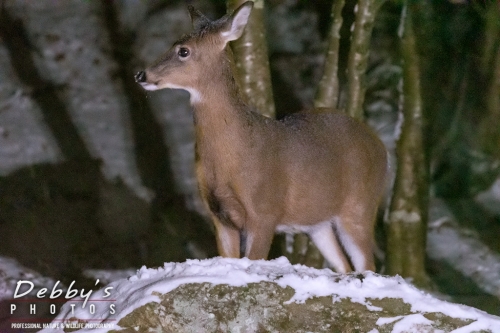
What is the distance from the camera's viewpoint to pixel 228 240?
655 centimetres

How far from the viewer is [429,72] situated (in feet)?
38.2

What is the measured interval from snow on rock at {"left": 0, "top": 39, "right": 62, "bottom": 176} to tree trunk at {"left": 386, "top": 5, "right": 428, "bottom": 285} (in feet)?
16.1

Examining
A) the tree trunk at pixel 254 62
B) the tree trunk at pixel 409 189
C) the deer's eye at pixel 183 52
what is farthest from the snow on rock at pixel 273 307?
the tree trunk at pixel 409 189

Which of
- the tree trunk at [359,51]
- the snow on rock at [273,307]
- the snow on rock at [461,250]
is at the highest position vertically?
the tree trunk at [359,51]

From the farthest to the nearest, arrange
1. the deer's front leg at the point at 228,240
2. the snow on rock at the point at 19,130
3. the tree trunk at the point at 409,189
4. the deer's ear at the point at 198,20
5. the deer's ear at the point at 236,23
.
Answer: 1. the snow on rock at the point at 19,130
2. the tree trunk at the point at 409,189
3. the deer's front leg at the point at 228,240
4. the deer's ear at the point at 198,20
5. the deer's ear at the point at 236,23

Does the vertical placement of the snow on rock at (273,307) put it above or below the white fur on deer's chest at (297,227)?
above

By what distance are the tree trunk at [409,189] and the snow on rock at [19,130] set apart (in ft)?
16.1

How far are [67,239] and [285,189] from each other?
4.47 meters

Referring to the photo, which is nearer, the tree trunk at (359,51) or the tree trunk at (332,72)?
the tree trunk at (359,51)

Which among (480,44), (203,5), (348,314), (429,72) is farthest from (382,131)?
(348,314)

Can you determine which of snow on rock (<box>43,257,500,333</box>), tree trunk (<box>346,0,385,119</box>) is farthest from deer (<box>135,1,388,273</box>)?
tree trunk (<box>346,0,385,119</box>)

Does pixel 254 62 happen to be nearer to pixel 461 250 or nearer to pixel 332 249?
pixel 332 249

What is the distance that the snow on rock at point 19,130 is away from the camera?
11.5 metres

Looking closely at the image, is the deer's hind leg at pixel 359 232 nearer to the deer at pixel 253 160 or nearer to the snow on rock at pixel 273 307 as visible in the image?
the deer at pixel 253 160
